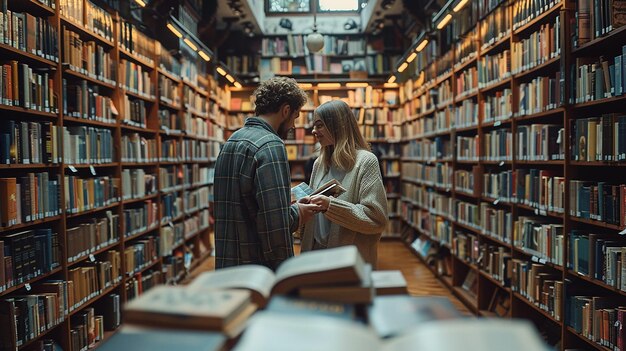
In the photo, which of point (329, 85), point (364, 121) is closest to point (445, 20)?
point (329, 85)

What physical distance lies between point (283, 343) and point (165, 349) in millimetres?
209

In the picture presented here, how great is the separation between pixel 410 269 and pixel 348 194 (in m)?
5.36

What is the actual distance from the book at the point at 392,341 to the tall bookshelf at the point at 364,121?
9.72 meters

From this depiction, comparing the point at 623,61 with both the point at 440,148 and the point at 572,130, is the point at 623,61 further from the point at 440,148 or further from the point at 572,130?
the point at 440,148

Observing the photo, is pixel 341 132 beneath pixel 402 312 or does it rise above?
above

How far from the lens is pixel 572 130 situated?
3613 mm

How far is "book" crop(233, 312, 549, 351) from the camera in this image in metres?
0.77

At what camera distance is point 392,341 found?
0.87 m

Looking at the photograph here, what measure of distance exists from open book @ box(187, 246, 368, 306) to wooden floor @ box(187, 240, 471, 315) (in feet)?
15.7

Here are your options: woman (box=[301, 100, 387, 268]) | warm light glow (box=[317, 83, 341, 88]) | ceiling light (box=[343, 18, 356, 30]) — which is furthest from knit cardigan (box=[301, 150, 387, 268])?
ceiling light (box=[343, 18, 356, 30])

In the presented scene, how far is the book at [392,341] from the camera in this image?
0.77m

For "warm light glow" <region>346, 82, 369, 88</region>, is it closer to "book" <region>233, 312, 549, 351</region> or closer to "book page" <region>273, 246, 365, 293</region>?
"book page" <region>273, 246, 365, 293</region>

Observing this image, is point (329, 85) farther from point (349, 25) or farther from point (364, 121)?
point (349, 25)

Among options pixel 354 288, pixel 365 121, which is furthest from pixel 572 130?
pixel 365 121
